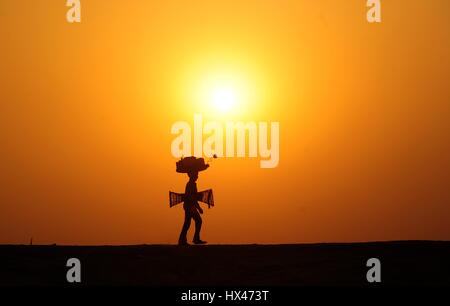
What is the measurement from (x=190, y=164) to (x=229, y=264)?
9.43 feet

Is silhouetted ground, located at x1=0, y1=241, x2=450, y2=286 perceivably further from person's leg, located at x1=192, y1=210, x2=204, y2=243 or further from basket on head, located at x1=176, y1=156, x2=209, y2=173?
basket on head, located at x1=176, y1=156, x2=209, y2=173

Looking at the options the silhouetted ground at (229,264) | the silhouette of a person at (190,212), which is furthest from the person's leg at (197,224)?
the silhouetted ground at (229,264)

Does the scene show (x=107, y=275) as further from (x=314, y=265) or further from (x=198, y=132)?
(x=198, y=132)

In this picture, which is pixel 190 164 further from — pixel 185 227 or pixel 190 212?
pixel 185 227

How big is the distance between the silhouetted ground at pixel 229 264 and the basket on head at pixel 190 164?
203 cm

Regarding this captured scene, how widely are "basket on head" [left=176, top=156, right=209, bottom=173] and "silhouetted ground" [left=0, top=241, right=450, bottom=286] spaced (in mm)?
2032

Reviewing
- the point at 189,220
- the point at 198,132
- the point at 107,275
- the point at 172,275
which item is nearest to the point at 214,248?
the point at 172,275

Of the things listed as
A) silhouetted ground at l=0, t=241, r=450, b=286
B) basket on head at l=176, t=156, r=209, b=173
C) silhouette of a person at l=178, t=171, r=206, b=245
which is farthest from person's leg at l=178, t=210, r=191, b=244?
silhouetted ground at l=0, t=241, r=450, b=286

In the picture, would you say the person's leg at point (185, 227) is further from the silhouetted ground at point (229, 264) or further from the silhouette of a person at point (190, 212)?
the silhouetted ground at point (229, 264)

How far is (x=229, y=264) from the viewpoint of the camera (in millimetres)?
7672

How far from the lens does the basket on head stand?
10.2 meters

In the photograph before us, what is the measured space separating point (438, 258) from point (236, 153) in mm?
3814
